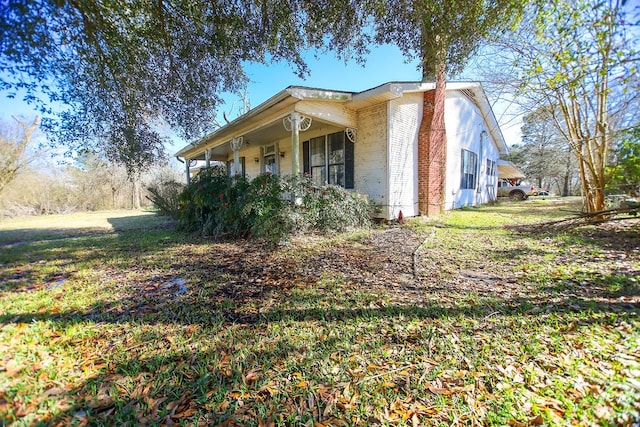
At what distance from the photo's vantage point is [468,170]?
12.0 meters

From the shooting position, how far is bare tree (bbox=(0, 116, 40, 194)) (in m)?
6.83

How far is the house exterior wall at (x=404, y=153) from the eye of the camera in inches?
304

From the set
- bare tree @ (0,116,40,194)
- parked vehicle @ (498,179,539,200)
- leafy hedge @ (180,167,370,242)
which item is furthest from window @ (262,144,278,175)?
parked vehicle @ (498,179,539,200)

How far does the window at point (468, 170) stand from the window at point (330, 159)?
5838 mm

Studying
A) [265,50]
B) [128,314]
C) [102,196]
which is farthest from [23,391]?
[102,196]

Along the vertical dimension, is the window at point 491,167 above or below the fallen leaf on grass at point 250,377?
above

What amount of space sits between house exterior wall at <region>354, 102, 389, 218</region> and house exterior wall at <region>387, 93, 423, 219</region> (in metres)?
0.17

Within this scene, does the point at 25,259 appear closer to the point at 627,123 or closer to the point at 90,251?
the point at 90,251

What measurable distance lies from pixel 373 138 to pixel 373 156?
0.53 meters

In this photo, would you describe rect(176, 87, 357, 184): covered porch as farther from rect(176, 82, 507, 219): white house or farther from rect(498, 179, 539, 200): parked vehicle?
rect(498, 179, 539, 200): parked vehicle

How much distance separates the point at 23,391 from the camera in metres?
1.79

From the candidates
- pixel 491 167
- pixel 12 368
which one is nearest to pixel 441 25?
pixel 12 368

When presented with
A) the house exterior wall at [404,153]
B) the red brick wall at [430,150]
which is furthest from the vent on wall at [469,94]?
the house exterior wall at [404,153]

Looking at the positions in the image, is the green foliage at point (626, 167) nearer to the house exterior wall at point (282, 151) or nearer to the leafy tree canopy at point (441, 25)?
the leafy tree canopy at point (441, 25)
